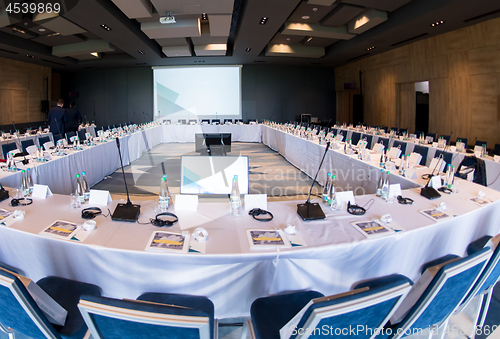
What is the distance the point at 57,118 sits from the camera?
7.36 metres

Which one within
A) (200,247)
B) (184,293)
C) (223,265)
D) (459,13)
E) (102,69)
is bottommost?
(184,293)

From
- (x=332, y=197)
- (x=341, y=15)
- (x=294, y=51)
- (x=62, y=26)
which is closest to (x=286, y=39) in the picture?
(x=294, y=51)

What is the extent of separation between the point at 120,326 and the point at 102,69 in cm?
1696

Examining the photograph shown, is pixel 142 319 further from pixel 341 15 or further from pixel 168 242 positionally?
pixel 341 15

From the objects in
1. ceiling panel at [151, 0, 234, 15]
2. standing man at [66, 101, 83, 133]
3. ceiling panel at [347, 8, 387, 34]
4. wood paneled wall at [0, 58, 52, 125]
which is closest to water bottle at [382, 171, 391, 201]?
ceiling panel at [151, 0, 234, 15]

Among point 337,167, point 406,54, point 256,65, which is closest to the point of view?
point 337,167

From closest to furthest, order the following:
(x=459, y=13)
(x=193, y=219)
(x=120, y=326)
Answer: (x=120, y=326) < (x=193, y=219) < (x=459, y=13)

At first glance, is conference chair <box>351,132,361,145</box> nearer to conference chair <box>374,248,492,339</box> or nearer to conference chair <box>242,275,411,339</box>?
conference chair <box>374,248,492,339</box>

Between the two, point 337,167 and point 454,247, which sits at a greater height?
point 337,167

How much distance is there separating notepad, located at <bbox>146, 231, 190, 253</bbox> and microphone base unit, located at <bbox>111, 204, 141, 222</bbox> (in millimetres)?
283

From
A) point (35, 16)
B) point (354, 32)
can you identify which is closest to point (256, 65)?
point (354, 32)

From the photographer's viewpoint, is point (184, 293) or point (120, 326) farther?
point (184, 293)

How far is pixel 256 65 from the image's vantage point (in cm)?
1481

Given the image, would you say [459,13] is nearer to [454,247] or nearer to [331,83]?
[454,247]
